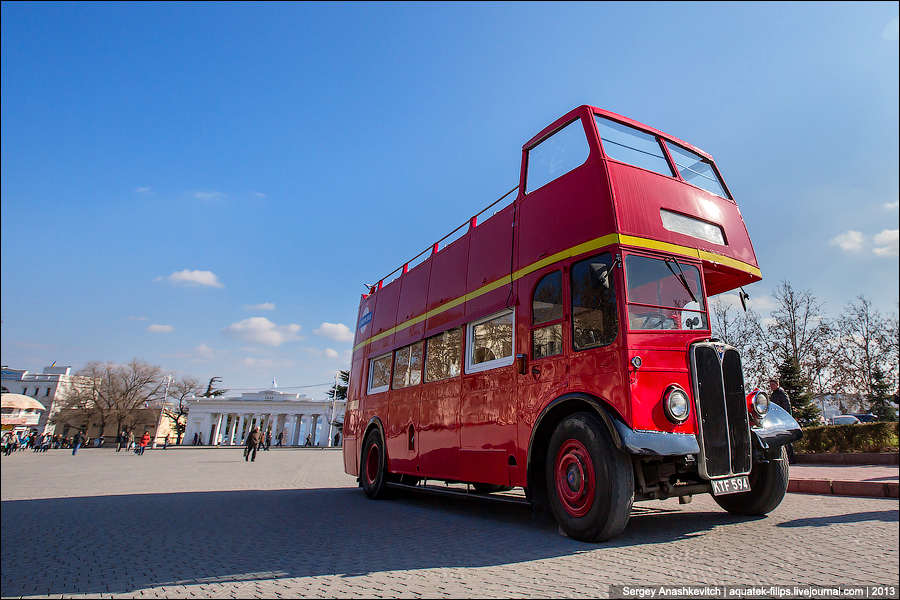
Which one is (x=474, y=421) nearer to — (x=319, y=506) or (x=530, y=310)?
(x=530, y=310)

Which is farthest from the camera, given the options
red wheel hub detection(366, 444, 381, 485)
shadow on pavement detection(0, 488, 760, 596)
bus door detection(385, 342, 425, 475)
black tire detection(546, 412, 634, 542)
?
red wheel hub detection(366, 444, 381, 485)

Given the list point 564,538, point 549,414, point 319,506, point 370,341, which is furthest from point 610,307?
point 370,341

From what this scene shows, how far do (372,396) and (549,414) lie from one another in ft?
20.6

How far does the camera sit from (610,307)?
200 inches

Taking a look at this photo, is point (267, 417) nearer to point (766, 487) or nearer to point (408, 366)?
point (408, 366)

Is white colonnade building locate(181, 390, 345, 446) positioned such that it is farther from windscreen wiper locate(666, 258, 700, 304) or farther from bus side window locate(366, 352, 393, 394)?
windscreen wiper locate(666, 258, 700, 304)

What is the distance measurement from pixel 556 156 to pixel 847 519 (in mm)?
5532

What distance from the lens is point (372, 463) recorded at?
1069 cm

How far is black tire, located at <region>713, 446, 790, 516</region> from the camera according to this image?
223 inches

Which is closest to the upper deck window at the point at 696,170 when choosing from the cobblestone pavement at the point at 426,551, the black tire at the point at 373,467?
the cobblestone pavement at the point at 426,551

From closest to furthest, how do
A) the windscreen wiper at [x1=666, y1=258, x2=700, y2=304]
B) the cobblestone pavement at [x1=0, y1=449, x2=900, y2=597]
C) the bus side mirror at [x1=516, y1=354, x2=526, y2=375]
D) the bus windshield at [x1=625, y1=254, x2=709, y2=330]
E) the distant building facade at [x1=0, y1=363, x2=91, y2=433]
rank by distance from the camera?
1. the cobblestone pavement at [x1=0, y1=449, x2=900, y2=597]
2. the bus windshield at [x1=625, y1=254, x2=709, y2=330]
3. the windscreen wiper at [x1=666, y1=258, x2=700, y2=304]
4. the bus side mirror at [x1=516, y1=354, x2=526, y2=375]
5. the distant building facade at [x1=0, y1=363, x2=91, y2=433]

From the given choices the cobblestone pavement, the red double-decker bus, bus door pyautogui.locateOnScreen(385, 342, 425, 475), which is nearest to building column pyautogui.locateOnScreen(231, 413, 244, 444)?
the cobblestone pavement

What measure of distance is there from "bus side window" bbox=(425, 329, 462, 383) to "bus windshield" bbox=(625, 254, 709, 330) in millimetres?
3318

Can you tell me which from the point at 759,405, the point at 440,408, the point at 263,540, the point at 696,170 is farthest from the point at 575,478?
the point at 696,170
